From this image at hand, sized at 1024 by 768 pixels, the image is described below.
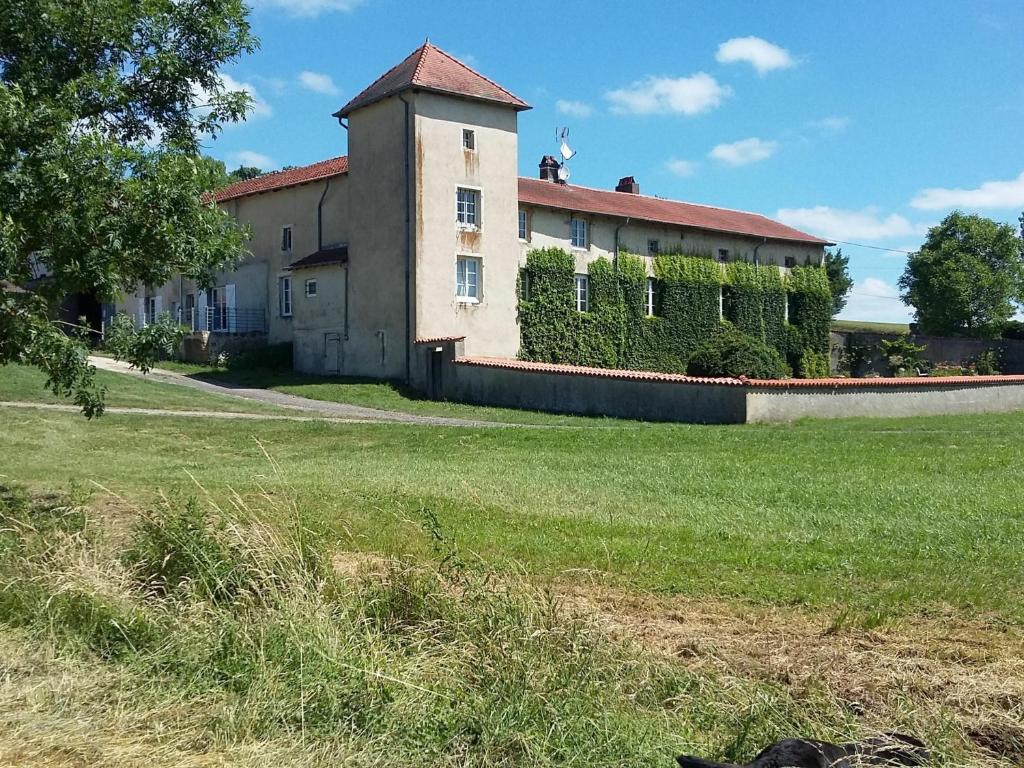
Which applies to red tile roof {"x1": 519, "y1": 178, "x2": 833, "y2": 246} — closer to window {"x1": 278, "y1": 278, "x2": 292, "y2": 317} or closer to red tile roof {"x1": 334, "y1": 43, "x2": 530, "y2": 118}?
red tile roof {"x1": 334, "y1": 43, "x2": 530, "y2": 118}

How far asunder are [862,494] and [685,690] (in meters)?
6.93

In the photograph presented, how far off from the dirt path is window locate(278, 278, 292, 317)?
18.4 feet

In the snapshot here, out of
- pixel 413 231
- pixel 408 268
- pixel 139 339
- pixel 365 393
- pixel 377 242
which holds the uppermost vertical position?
pixel 413 231

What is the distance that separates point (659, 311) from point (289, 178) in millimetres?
16528

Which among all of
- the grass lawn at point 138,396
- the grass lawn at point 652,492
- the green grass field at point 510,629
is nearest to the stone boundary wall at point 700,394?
the grass lawn at point 652,492

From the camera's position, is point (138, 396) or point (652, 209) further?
point (652, 209)

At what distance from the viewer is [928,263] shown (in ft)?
240

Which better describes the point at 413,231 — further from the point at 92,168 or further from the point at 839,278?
the point at 839,278

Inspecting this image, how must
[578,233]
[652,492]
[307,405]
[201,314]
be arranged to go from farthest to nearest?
[201,314] < [578,233] < [307,405] < [652,492]

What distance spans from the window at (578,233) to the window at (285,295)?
38.2 ft

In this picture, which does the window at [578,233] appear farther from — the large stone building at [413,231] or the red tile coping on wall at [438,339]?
the red tile coping on wall at [438,339]

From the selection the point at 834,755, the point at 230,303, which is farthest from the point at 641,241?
the point at 834,755

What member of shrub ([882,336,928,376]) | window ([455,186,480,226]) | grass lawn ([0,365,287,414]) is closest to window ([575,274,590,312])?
window ([455,186,480,226])

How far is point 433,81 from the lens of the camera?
34594 millimetres
